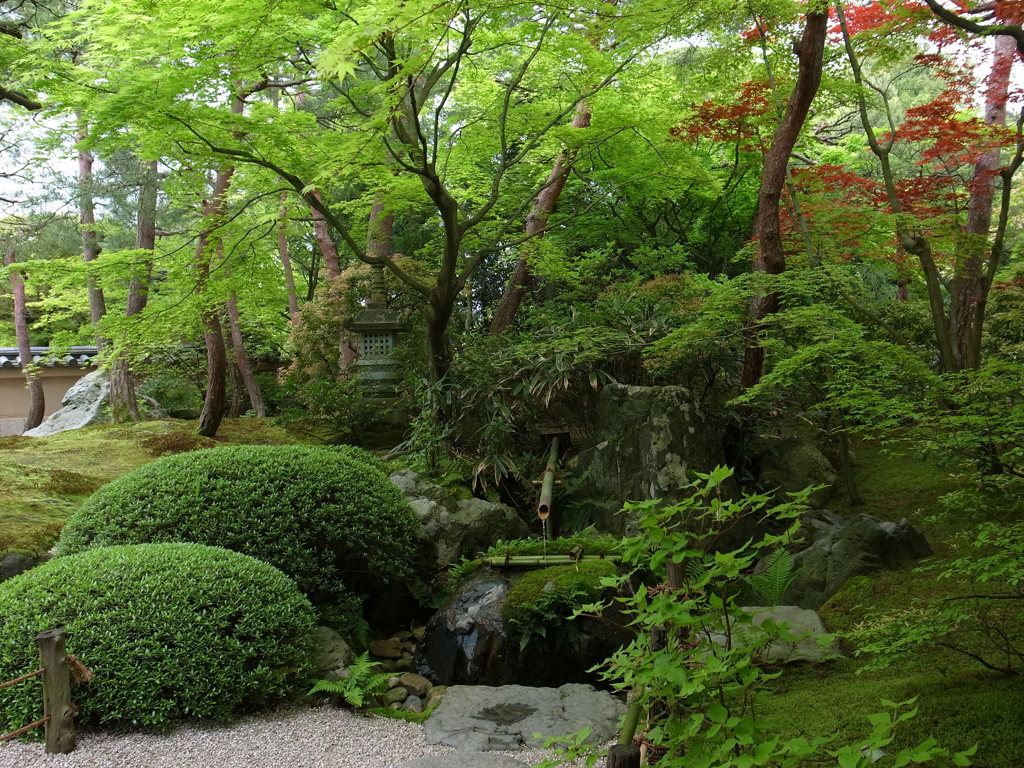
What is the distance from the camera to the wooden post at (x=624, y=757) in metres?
2.03

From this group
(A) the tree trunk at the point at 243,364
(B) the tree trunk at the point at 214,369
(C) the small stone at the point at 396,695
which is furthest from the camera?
(A) the tree trunk at the point at 243,364

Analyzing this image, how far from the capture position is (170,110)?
558 cm

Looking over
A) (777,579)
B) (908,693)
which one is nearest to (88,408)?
(777,579)

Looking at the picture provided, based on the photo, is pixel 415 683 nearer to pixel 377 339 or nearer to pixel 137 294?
pixel 377 339

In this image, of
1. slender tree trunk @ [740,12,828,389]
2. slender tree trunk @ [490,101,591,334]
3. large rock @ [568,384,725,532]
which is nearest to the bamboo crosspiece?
large rock @ [568,384,725,532]

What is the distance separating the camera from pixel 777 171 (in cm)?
620

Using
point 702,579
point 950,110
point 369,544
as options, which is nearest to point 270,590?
point 369,544

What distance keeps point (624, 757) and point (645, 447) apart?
4.77 meters

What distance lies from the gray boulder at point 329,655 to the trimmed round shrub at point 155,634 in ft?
0.73

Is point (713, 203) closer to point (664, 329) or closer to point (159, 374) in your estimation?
point (664, 329)

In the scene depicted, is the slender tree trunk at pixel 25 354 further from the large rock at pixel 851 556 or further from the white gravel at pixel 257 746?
the large rock at pixel 851 556

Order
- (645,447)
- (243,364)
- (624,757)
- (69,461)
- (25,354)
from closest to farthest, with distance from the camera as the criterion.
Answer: (624,757), (645,447), (69,461), (243,364), (25,354)

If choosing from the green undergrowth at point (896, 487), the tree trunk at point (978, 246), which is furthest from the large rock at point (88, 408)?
the tree trunk at point (978, 246)

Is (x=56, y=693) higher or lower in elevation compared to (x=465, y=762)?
higher
